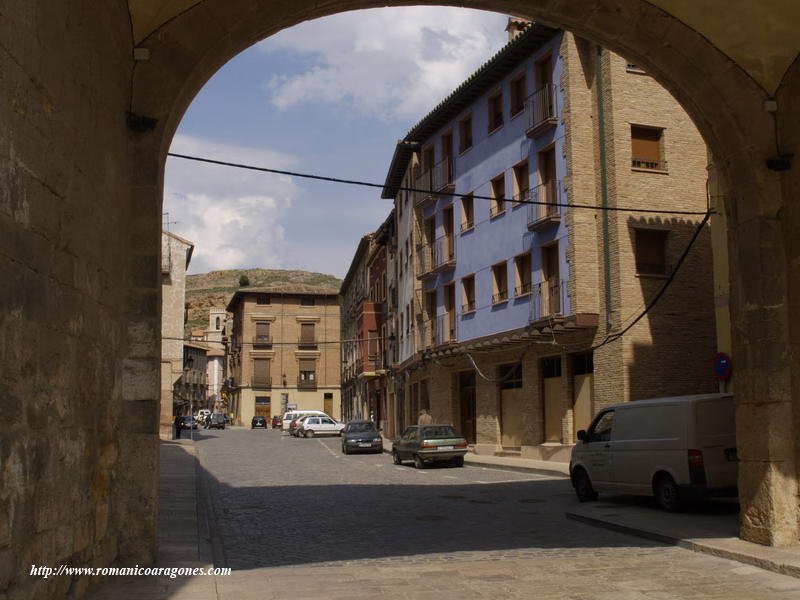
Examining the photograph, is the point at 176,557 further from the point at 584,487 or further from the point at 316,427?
the point at 316,427

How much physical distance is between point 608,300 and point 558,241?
8.74 feet

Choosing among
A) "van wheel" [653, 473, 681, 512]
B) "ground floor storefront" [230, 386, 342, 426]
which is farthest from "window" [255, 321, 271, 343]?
"van wheel" [653, 473, 681, 512]

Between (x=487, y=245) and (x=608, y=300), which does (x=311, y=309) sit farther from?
(x=608, y=300)

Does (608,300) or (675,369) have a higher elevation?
(608,300)

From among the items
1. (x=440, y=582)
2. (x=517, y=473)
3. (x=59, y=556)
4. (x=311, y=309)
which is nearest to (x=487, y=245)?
(x=517, y=473)

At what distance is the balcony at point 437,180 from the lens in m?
35.1

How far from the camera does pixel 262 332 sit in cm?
8444

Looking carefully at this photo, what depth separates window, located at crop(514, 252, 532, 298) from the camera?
29194 millimetres

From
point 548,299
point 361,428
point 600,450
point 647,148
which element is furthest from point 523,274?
point 600,450

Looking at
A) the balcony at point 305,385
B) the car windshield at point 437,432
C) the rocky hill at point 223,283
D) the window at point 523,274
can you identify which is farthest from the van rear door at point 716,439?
the rocky hill at point 223,283

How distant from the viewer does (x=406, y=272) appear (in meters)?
43.5

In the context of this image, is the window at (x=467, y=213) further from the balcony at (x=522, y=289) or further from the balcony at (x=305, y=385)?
the balcony at (x=305, y=385)

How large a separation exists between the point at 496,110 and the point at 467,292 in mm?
6802

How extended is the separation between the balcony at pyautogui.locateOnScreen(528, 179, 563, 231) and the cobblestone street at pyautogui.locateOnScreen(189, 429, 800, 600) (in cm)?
998
